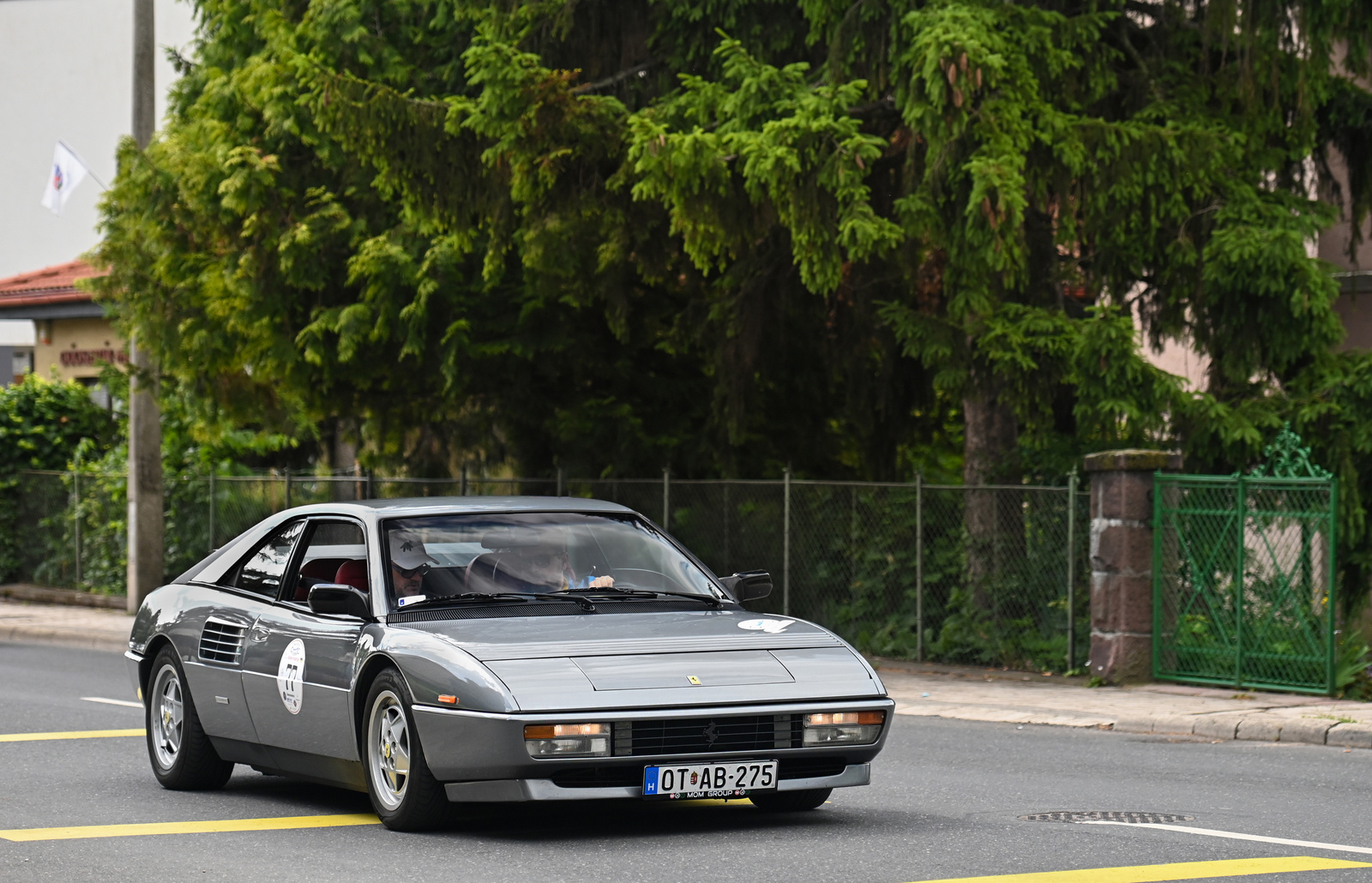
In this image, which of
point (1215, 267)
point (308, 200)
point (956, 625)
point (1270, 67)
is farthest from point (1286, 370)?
point (308, 200)

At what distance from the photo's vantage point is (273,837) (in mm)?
8148

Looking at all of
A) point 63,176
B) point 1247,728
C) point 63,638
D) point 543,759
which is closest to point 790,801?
point 543,759

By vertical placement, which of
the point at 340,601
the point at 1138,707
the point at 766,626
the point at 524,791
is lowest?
the point at 1138,707

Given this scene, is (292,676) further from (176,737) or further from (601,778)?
(601,778)

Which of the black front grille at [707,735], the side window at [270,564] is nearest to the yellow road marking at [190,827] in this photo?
the side window at [270,564]

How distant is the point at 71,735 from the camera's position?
1252 cm

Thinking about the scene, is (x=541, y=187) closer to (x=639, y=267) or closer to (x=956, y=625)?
(x=639, y=267)

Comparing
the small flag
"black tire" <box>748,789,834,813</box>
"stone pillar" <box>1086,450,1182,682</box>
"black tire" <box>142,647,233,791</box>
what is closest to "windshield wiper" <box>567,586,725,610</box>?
"black tire" <box>748,789,834,813</box>

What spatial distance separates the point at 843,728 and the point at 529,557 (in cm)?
172

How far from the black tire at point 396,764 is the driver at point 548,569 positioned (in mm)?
848

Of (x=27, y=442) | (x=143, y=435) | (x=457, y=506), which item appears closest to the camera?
(x=457, y=506)

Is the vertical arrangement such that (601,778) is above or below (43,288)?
below

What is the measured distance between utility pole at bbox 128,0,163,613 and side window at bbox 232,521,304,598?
14.3 m

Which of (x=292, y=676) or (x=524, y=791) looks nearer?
(x=524, y=791)
